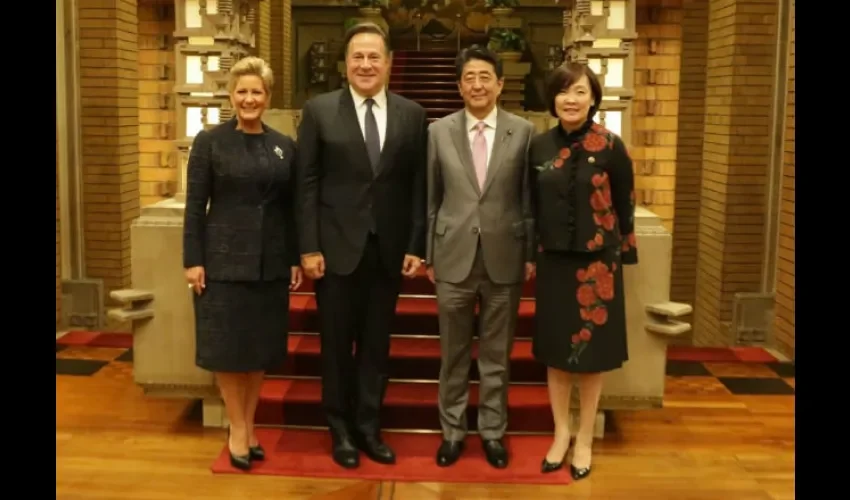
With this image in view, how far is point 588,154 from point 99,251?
4.62 m

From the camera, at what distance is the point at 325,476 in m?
3.57

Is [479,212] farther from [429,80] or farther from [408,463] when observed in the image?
[429,80]

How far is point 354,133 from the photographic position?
3395 millimetres

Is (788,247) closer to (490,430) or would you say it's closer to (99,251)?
(490,430)

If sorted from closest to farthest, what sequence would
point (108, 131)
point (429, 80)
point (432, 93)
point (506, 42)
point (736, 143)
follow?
point (736, 143) < point (108, 131) < point (506, 42) < point (432, 93) < point (429, 80)

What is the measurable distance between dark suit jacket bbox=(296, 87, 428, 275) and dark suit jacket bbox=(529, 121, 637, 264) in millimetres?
552

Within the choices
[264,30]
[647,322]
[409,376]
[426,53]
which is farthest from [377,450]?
[426,53]

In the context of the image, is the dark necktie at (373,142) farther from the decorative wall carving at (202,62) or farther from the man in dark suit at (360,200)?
the decorative wall carving at (202,62)

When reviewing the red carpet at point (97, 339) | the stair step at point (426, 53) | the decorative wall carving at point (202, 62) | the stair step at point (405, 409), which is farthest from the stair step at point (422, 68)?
the stair step at point (405, 409)

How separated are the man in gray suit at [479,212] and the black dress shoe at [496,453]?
1.30 feet

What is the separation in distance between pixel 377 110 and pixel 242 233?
0.72 metres

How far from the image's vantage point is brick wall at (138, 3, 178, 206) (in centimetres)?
799

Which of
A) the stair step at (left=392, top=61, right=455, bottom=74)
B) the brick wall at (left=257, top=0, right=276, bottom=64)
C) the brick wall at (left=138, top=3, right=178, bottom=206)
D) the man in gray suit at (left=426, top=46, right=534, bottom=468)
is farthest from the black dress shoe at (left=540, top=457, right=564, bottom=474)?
the stair step at (left=392, top=61, right=455, bottom=74)

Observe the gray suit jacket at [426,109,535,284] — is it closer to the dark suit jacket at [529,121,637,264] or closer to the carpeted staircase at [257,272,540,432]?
the dark suit jacket at [529,121,637,264]
